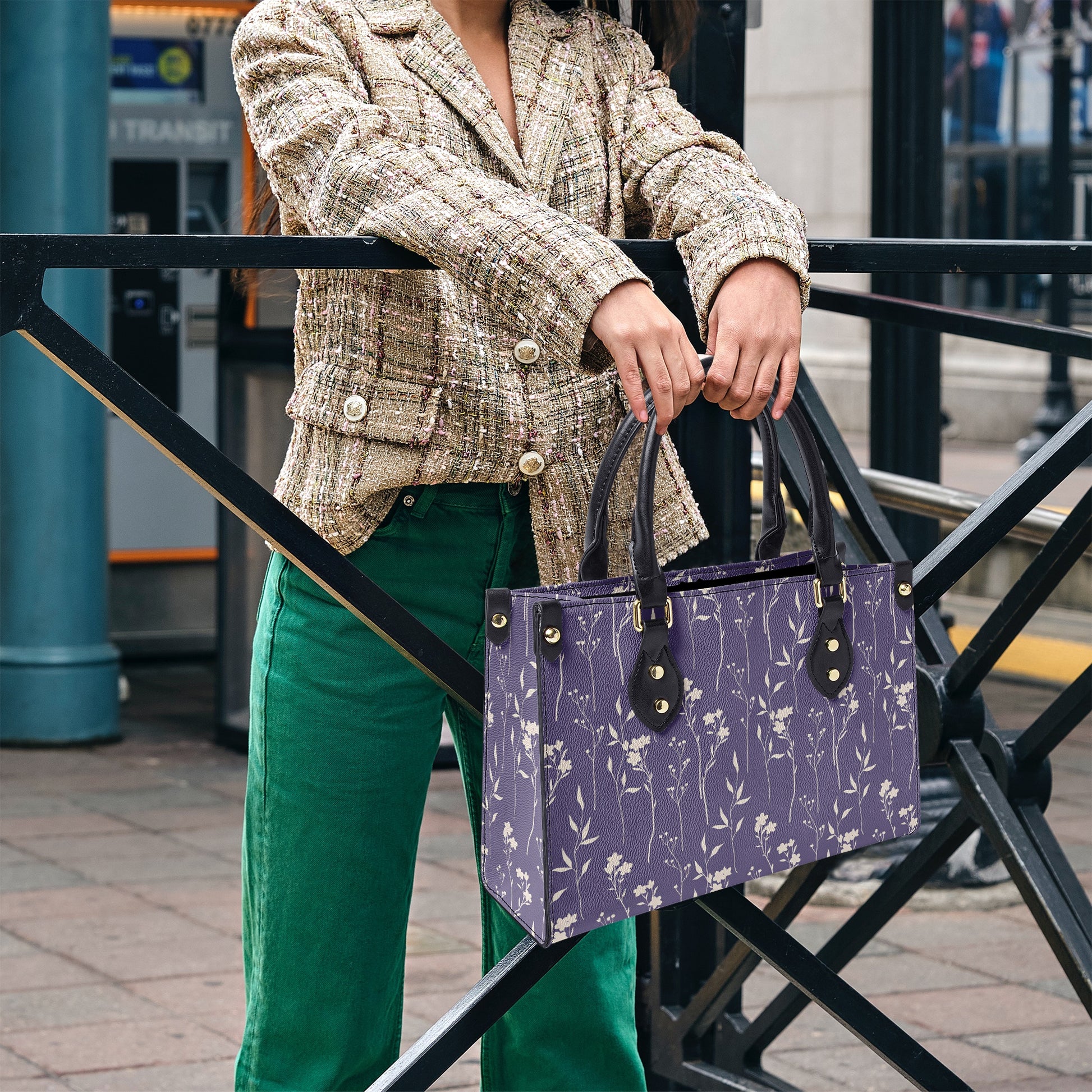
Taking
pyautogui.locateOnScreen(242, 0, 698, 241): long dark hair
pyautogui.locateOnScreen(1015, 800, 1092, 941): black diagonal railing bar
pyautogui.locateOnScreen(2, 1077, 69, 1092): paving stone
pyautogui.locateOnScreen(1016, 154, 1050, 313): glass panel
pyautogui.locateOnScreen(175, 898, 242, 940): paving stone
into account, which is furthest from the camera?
pyautogui.locateOnScreen(1016, 154, 1050, 313): glass panel

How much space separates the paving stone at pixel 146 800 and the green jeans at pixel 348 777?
3376 millimetres

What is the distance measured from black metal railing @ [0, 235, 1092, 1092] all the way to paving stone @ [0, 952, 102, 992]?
4.45 feet

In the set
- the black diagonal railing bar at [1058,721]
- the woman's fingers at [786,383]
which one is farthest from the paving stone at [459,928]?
the woman's fingers at [786,383]

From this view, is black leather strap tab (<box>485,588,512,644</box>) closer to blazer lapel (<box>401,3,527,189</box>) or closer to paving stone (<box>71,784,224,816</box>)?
blazer lapel (<box>401,3,527,189</box>)

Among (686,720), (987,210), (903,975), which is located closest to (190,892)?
(903,975)

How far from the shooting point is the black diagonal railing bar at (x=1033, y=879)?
218cm

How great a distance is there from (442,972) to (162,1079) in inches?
29.7

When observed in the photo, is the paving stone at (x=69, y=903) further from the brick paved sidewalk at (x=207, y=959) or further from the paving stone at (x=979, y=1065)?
the paving stone at (x=979, y=1065)

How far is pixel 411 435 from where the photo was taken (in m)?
1.82

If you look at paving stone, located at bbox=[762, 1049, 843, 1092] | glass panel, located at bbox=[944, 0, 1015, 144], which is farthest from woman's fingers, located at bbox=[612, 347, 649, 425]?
glass panel, located at bbox=[944, 0, 1015, 144]

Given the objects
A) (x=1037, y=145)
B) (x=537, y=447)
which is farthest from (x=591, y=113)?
(x=1037, y=145)

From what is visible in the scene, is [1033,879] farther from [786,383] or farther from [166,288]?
[166,288]

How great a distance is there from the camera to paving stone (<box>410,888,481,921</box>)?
4250 millimetres

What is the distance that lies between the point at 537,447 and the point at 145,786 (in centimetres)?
395
